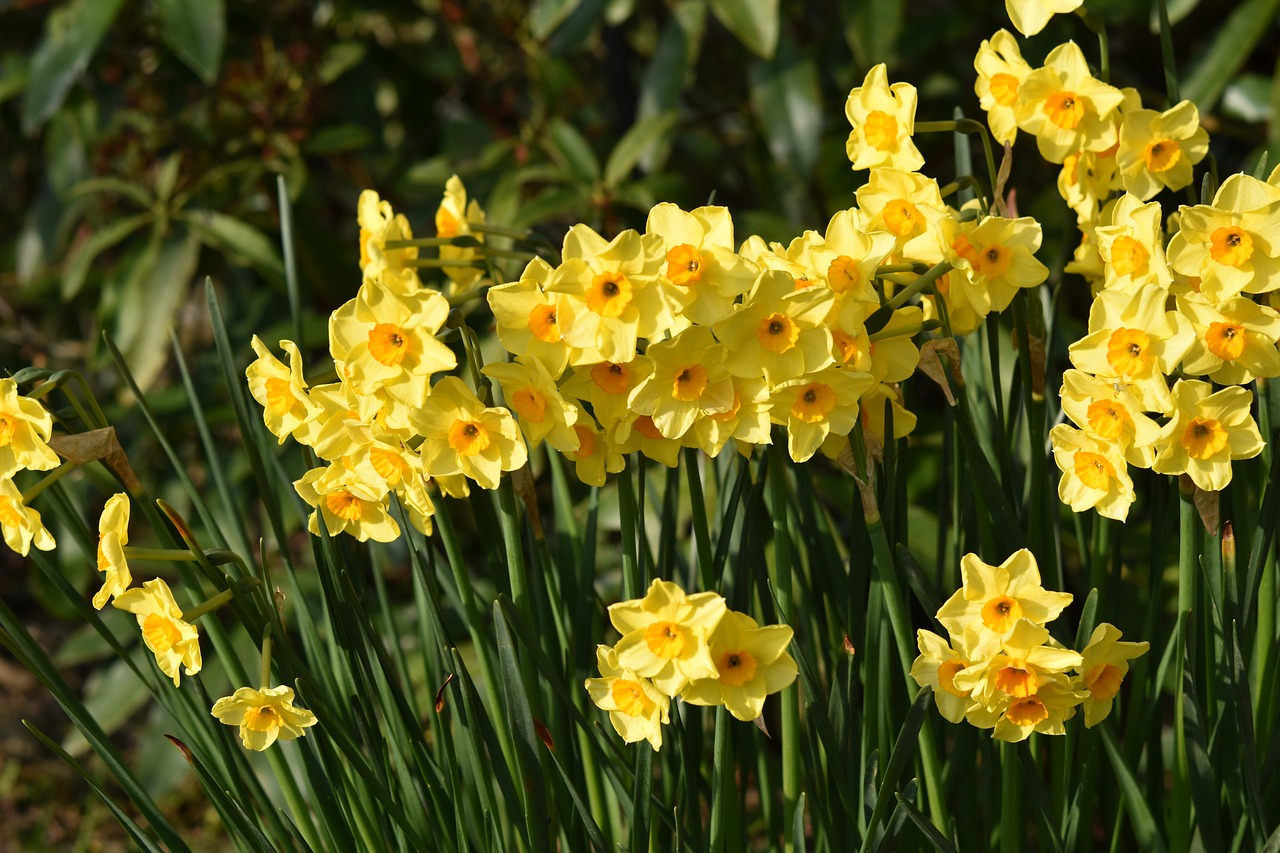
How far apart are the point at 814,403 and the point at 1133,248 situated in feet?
0.86

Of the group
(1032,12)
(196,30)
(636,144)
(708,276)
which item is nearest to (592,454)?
(708,276)

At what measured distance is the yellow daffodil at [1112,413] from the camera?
0.79m

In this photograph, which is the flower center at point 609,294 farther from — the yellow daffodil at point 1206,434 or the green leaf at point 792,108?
Result: the green leaf at point 792,108

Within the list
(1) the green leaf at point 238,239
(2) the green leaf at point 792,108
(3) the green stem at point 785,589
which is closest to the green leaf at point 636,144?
(2) the green leaf at point 792,108

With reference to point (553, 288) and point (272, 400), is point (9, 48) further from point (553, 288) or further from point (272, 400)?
point (553, 288)

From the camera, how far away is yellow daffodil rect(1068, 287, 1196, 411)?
783mm

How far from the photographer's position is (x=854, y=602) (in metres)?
0.97

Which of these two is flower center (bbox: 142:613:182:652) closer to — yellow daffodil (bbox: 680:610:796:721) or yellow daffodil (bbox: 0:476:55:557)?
yellow daffodil (bbox: 0:476:55:557)

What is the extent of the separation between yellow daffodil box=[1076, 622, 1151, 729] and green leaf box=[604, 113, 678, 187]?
118cm

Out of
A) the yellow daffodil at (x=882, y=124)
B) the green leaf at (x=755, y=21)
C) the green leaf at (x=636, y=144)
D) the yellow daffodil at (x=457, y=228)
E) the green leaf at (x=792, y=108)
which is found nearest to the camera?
the yellow daffodil at (x=882, y=124)

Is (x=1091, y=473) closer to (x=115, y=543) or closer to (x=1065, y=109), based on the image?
(x=1065, y=109)

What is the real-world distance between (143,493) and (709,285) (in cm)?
49

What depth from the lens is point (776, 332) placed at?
0.75 meters

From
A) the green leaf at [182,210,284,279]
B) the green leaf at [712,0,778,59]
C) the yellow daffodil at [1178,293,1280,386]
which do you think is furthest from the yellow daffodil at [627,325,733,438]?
the green leaf at [182,210,284,279]
